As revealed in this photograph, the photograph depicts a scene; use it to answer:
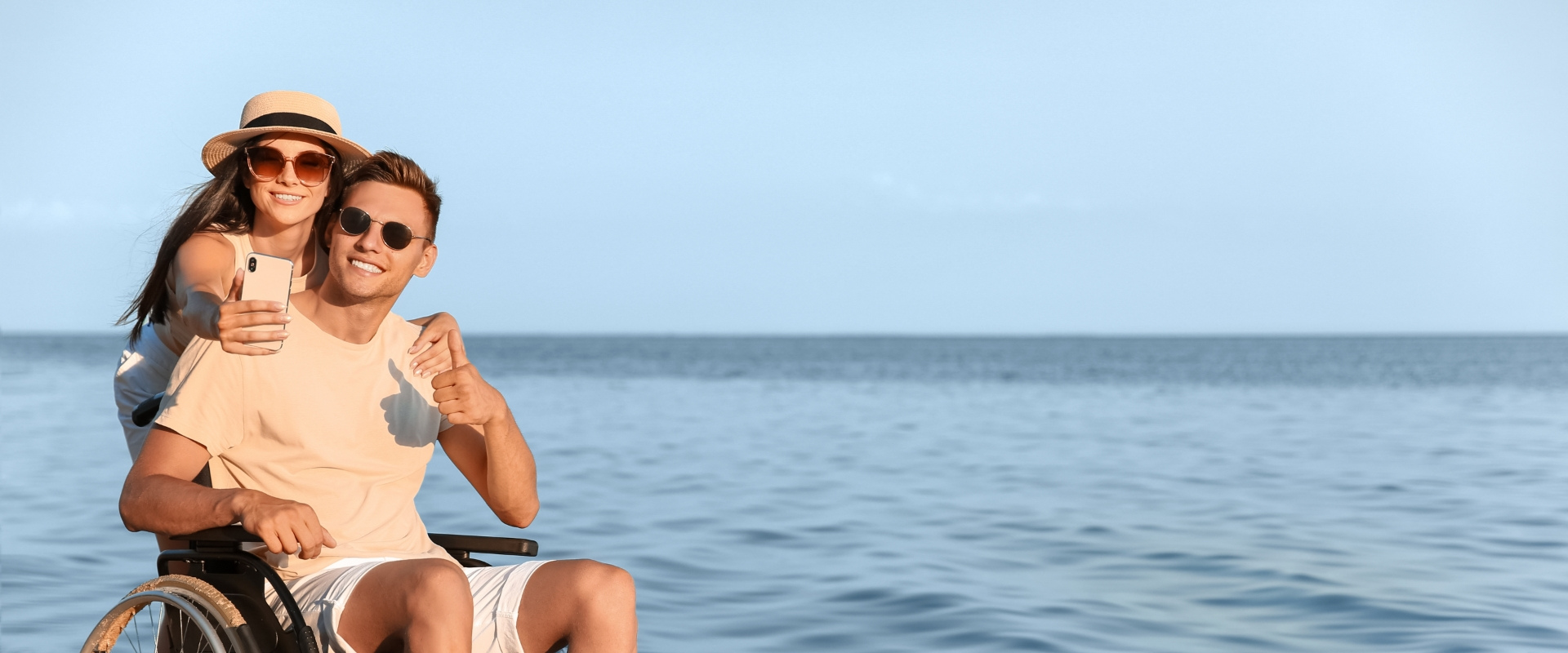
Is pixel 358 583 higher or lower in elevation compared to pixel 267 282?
lower

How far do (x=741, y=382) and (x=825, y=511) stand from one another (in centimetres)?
2224

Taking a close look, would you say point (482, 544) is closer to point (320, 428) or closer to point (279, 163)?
point (320, 428)

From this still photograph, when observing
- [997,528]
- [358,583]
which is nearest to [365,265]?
[358,583]

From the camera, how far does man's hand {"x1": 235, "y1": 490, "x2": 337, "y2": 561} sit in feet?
6.32

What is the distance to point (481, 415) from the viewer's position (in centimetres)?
216

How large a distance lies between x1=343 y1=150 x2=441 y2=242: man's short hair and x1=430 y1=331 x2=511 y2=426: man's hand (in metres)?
0.33

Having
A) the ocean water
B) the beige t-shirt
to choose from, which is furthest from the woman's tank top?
the ocean water

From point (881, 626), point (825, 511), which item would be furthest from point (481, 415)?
point (825, 511)

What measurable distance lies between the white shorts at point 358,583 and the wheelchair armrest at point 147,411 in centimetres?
41

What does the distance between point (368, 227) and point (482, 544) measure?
64 cm

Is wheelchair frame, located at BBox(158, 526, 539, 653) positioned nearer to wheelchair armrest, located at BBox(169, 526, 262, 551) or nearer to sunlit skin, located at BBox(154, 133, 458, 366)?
wheelchair armrest, located at BBox(169, 526, 262, 551)

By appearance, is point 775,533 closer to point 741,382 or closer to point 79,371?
point 741,382

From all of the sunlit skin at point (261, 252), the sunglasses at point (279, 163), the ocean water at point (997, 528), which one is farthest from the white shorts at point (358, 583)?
the ocean water at point (997, 528)

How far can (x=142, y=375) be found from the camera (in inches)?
104
